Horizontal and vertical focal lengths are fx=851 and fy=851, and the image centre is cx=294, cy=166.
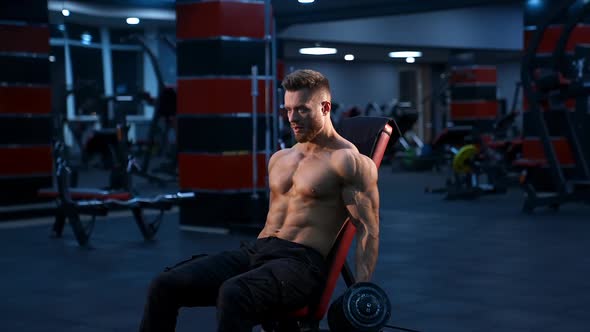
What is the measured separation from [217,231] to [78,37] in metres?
12.5

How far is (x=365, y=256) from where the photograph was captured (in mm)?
2715

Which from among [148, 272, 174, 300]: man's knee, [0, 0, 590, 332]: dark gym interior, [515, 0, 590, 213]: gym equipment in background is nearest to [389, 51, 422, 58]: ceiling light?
[0, 0, 590, 332]: dark gym interior

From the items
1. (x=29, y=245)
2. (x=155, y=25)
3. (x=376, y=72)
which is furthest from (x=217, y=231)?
(x=376, y=72)

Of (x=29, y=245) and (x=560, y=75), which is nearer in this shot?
(x=29, y=245)

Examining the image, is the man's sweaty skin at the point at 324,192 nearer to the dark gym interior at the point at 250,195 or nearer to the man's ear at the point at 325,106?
the man's ear at the point at 325,106

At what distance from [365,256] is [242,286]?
0.43 metres

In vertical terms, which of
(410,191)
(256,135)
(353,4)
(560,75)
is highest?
(353,4)

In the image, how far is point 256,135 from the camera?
728cm

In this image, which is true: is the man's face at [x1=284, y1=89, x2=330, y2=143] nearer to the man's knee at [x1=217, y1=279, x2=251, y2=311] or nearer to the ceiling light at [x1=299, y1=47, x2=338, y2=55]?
the man's knee at [x1=217, y1=279, x2=251, y2=311]

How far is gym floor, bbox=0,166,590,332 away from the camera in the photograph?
4156 mm

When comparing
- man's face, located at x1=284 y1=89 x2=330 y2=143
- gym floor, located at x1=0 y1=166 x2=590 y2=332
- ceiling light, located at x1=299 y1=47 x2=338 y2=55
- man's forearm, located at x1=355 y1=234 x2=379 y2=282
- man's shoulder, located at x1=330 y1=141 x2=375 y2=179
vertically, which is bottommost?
gym floor, located at x1=0 y1=166 x2=590 y2=332

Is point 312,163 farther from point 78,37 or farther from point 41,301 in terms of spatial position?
point 78,37

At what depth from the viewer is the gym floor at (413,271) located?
4.16 meters

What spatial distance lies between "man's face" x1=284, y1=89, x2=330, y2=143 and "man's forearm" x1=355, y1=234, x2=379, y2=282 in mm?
381
